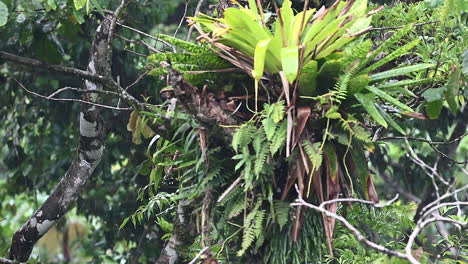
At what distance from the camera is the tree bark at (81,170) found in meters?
3.82

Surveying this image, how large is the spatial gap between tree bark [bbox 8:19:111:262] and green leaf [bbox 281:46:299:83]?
1628mm

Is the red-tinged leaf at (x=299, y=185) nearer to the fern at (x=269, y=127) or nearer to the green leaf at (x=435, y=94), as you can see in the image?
the fern at (x=269, y=127)

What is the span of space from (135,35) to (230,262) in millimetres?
3073

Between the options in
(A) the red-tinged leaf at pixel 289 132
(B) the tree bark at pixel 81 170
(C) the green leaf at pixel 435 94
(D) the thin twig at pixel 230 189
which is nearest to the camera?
(A) the red-tinged leaf at pixel 289 132

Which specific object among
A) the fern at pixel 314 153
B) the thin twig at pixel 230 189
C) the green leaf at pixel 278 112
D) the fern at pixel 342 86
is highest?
the fern at pixel 342 86

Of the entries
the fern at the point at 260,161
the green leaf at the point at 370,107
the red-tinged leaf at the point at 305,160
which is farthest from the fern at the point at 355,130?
the fern at the point at 260,161

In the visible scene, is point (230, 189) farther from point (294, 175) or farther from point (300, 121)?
point (300, 121)

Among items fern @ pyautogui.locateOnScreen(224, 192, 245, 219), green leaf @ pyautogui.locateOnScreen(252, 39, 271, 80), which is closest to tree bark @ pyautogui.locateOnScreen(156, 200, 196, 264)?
fern @ pyautogui.locateOnScreen(224, 192, 245, 219)

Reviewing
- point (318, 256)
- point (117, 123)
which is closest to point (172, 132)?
point (318, 256)

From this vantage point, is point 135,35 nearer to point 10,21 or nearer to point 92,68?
point 10,21

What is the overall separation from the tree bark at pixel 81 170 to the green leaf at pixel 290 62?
1.63 m

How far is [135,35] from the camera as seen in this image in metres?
5.40

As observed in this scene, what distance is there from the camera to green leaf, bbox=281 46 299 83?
7.87ft

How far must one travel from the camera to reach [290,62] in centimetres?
240
